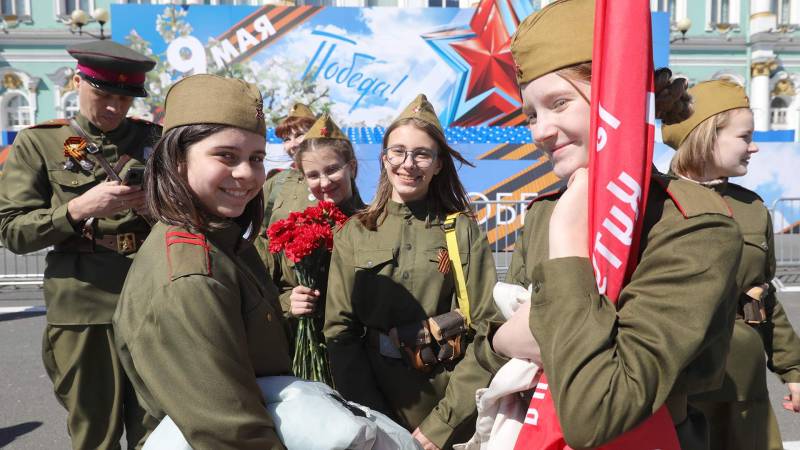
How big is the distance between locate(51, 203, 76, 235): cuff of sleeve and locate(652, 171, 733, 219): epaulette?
265 cm

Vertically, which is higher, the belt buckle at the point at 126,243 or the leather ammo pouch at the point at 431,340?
the belt buckle at the point at 126,243

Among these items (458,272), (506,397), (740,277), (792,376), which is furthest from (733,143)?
(506,397)

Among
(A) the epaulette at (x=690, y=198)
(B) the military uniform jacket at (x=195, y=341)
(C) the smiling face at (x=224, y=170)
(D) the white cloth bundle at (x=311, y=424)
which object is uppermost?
(C) the smiling face at (x=224, y=170)

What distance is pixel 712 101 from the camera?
8.81 ft

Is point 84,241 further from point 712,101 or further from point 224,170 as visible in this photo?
point 712,101

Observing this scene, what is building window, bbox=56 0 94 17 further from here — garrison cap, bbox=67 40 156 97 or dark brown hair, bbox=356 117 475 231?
dark brown hair, bbox=356 117 475 231

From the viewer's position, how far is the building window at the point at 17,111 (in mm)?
28906

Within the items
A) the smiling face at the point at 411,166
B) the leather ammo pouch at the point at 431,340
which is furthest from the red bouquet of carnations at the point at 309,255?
the leather ammo pouch at the point at 431,340

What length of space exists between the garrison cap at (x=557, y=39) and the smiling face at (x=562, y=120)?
3 centimetres

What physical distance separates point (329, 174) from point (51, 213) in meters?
1.38

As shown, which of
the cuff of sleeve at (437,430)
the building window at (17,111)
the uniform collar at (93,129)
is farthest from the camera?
the building window at (17,111)

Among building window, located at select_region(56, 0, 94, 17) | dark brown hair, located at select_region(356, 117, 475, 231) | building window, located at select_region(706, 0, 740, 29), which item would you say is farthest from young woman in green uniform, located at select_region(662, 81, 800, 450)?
building window, located at select_region(706, 0, 740, 29)

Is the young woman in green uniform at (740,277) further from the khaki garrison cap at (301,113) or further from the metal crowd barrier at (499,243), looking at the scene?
the metal crowd barrier at (499,243)

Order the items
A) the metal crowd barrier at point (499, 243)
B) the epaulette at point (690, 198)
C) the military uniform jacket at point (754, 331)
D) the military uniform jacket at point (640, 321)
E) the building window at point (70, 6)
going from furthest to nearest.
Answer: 1. the building window at point (70, 6)
2. the metal crowd barrier at point (499, 243)
3. the military uniform jacket at point (754, 331)
4. the epaulette at point (690, 198)
5. the military uniform jacket at point (640, 321)
